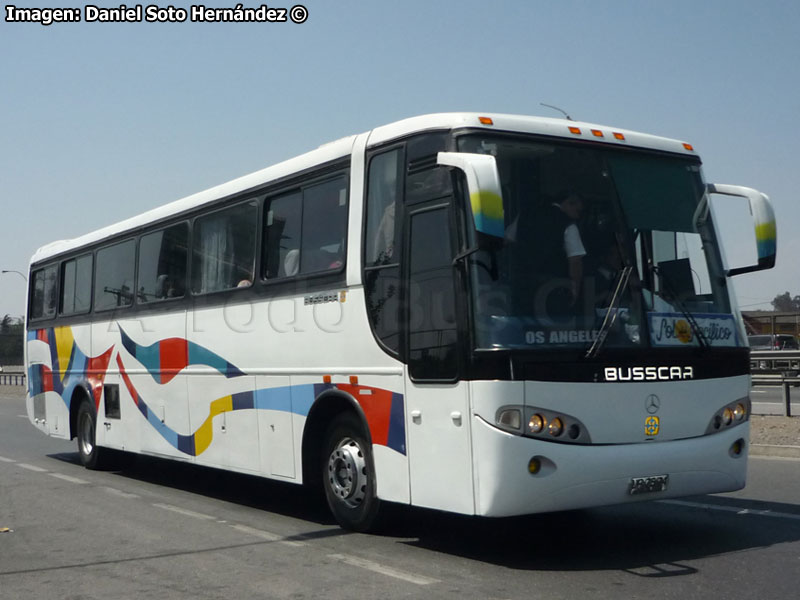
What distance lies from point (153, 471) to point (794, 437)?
29.9 ft

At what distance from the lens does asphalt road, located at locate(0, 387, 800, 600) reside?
6645 millimetres

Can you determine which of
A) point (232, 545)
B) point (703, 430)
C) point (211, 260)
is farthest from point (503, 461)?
point (211, 260)

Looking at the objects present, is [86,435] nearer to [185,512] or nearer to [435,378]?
[185,512]

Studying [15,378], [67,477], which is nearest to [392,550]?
[67,477]

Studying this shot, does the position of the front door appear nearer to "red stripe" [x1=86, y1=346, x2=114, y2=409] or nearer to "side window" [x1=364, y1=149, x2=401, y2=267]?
"side window" [x1=364, y1=149, x2=401, y2=267]

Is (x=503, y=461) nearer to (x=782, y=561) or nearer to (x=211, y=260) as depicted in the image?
(x=782, y=561)

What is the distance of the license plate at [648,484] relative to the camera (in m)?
7.40

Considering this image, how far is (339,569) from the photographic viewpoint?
728 centimetres

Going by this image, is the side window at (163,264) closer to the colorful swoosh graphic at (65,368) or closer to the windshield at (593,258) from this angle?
the colorful swoosh graphic at (65,368)

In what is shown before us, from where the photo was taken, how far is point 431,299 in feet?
25.1

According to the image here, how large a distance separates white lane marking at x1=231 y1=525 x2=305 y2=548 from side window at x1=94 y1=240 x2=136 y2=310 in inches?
209

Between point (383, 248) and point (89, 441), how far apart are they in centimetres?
865

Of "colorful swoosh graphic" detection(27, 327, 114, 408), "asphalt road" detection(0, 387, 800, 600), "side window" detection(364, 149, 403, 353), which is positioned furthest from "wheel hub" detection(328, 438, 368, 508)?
"colorful swoosh graphic" detection(27, 327, 114, 408)

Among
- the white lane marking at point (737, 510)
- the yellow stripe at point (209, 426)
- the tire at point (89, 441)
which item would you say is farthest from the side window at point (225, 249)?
the white lane marking at point (737, 510)
